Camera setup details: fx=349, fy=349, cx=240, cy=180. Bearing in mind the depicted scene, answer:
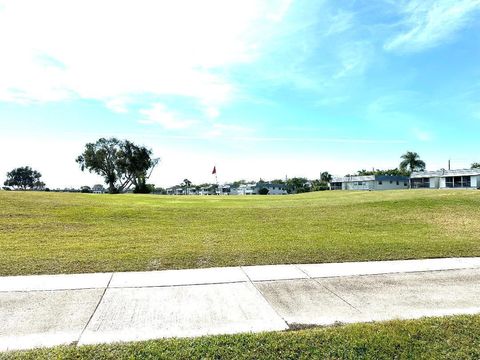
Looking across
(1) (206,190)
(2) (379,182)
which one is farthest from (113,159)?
(1) (206,190)

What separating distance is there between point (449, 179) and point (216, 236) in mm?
62366

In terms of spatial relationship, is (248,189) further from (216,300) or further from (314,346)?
(314,346)

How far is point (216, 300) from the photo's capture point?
16.3 feet

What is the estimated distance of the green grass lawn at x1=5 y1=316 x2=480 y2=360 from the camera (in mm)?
3449

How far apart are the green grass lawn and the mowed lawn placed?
10.4 feet

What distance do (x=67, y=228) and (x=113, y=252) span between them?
146 inches

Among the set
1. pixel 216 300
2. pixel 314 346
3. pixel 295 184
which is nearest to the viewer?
pixel 314 346

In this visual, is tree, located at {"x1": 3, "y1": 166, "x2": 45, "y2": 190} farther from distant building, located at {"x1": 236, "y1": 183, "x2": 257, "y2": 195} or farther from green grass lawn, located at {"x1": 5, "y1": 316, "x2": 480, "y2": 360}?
green grass lawn, located at {"x1": 5, "y1": 316, "x2": 480, "y2": 360}

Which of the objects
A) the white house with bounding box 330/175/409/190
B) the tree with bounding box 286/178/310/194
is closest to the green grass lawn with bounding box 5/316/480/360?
the white house with bounding box 330/175/409/190

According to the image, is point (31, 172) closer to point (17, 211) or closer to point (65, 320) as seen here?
point (17, 211)

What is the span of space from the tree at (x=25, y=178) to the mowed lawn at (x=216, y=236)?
118510 mm

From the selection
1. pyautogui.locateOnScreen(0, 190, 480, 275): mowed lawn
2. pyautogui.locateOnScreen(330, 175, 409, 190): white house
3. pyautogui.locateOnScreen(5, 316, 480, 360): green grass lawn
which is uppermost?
pyautogui.locateOnScreen(330, 175, 409, 190): white house

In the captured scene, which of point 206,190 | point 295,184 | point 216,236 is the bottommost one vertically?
point 216,236

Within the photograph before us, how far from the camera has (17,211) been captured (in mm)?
12711
